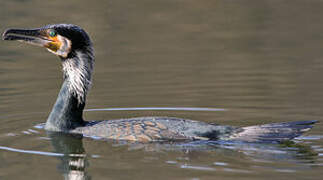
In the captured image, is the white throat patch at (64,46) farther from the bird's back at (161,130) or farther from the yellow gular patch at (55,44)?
the bird's back at (161,130)

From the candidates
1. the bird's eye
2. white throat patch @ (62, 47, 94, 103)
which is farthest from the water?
the bird's eye

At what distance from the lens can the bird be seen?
998 centimetres

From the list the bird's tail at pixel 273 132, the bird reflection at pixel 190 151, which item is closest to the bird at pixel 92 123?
the bird's tail at pixel 273 132

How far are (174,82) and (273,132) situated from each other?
5.02 m

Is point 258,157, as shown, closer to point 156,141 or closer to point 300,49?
point 156,141

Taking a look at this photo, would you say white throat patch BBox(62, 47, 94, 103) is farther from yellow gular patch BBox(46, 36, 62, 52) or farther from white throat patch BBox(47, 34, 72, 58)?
yellow gular patch BBox(46, 36, 62, 52)

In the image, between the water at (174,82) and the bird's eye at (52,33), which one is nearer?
the water at (174,82)

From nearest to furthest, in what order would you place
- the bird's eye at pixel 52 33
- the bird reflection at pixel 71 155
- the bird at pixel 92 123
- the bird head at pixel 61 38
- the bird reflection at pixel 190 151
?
the bird reflection at pixel 71 155 < the bird reflection at pixel 190 151 < the bird at pixel 92 123 < the bird head at pixel 61 38 < the bird's eye at pixel 52 33

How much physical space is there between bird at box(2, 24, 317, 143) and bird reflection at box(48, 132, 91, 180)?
136 millimetres

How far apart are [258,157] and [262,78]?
571cm

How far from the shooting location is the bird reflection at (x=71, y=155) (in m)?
9.17

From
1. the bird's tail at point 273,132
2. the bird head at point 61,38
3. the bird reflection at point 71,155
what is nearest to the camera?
the bird reflection at point 71,155

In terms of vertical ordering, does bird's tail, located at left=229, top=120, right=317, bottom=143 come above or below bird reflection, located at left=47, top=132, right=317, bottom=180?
above

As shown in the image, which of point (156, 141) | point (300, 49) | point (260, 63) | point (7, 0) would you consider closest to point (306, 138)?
point (156, 141)
